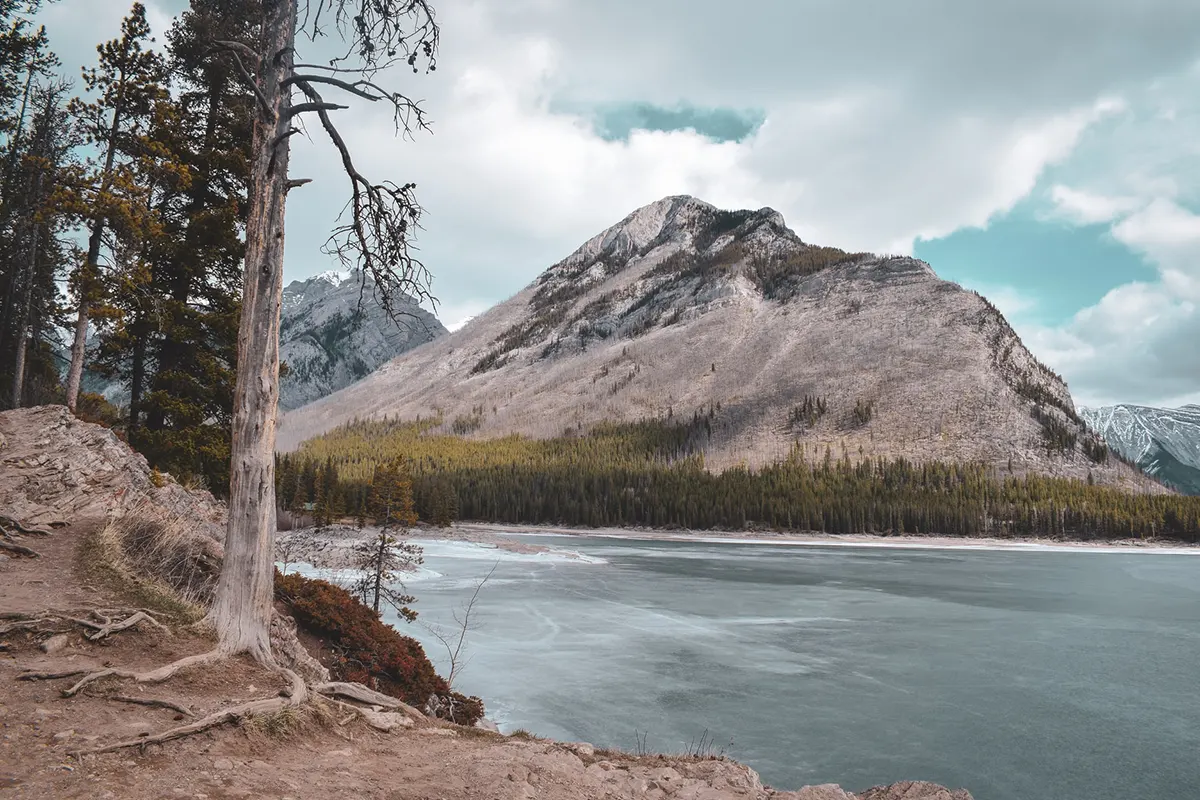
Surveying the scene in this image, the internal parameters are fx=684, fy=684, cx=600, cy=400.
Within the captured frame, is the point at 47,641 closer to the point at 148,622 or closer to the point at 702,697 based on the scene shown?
the point at 148,622

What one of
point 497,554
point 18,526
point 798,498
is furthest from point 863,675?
point 798,498

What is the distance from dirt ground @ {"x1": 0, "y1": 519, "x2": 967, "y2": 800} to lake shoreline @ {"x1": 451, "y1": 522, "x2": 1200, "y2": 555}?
7572 cm

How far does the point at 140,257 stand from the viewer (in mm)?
19547

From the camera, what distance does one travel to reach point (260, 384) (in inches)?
311

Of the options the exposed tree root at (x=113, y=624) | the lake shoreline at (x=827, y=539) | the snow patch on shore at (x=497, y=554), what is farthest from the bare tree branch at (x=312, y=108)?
the lake shoreline at (x=827, y=539)

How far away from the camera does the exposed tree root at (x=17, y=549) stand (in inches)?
403

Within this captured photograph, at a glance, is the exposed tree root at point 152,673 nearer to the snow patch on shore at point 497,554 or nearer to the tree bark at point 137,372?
the tree bark at point 137,372

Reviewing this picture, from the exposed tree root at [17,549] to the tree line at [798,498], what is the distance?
7199 cm

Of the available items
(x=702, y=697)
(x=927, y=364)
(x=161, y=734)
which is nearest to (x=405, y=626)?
(x=702, y=697)

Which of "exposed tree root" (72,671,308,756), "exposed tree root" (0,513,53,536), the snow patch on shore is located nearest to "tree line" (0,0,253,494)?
"exposed tree root" (0,513,53,536)

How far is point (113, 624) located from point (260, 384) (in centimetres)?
302

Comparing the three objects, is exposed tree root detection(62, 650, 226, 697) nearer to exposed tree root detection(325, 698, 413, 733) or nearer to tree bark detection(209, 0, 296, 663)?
tree bark detection(209, 0, 296, 663)

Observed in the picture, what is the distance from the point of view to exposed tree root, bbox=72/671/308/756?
201 inches

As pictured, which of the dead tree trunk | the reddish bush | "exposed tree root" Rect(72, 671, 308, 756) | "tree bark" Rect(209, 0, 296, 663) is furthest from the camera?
the dead tree trunk
